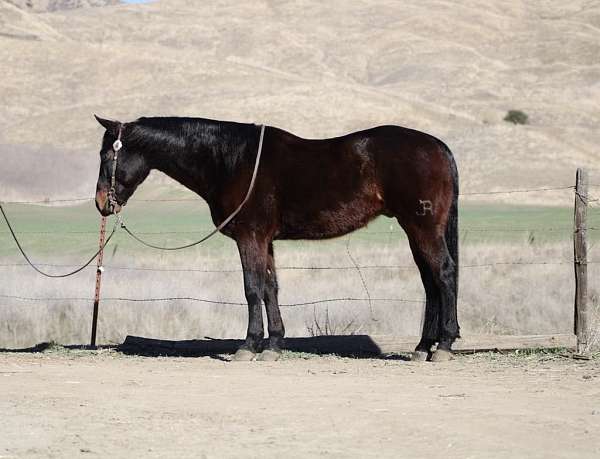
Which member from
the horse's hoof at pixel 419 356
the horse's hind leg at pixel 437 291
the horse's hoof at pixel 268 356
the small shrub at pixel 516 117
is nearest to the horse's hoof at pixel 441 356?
the horse's hind leg at pixel 437 291

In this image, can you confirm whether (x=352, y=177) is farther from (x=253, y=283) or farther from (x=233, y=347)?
(x=233, y=347)

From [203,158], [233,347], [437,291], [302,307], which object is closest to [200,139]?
[203,158]

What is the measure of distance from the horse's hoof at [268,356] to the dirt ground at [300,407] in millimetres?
175

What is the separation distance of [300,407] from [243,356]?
2.71 metres

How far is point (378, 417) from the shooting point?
7.15 meters

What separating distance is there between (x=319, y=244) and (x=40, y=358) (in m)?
13.4

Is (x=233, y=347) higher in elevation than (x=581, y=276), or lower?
lower

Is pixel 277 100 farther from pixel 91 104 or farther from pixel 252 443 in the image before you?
pixel 252 443

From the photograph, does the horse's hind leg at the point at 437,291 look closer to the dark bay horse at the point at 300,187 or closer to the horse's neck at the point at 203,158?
the dark bay horse at the point at 300,187

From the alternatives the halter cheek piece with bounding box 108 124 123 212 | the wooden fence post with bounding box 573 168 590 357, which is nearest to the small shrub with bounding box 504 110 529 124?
the wooden fence post with bounding box 573 168 590 357

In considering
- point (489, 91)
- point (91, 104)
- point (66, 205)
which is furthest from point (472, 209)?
point (489, 91)

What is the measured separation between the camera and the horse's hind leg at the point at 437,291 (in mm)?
9930

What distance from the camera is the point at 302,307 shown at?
45.6 ft

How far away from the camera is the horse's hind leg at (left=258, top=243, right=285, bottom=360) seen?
10.4m
